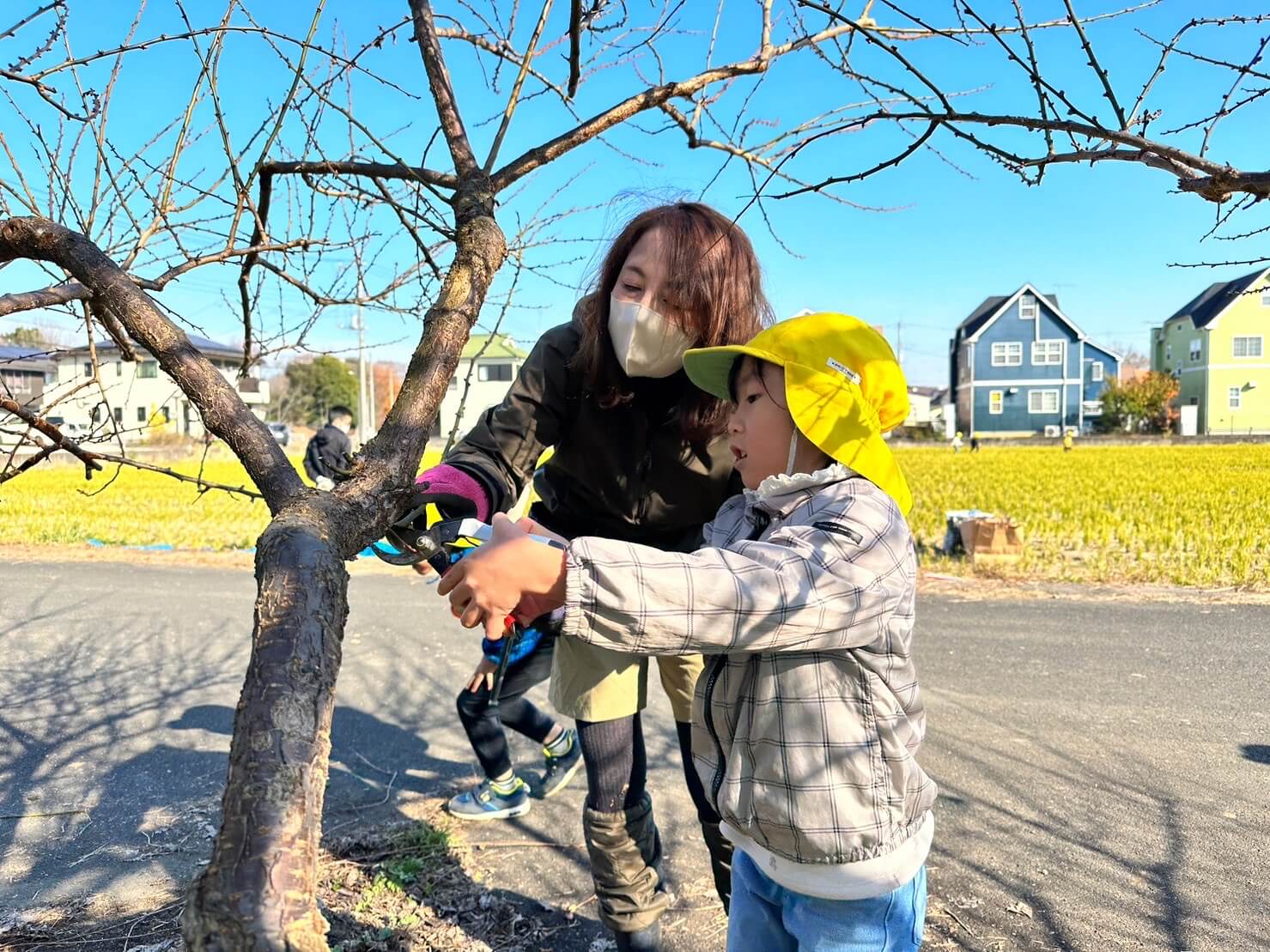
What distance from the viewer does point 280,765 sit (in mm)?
825

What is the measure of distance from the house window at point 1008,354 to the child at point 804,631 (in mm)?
42494

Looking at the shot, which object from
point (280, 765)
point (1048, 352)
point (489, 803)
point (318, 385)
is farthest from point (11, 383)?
point (1048, 352)

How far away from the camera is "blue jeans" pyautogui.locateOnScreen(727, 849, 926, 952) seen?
1450mm

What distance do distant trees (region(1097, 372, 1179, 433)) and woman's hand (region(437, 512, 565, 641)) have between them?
4100 cm

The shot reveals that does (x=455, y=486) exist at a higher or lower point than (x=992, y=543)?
higher

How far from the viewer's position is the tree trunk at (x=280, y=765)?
72 cm

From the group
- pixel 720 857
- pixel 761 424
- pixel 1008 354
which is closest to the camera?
pixel 761 424

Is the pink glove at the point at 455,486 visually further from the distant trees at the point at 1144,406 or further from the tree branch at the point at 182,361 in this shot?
the distant trees at the point at 1144,406

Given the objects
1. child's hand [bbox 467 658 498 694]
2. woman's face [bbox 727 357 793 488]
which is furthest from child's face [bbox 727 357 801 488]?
child's hand [bbox 467 658 498 694]

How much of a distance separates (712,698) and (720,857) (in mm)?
869

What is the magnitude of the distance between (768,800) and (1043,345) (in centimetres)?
4353

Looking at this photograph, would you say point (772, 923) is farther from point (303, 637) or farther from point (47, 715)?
point (47, 715)

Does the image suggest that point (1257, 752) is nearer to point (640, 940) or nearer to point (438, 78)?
point (640, 940)

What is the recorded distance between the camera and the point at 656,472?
2.07 m
